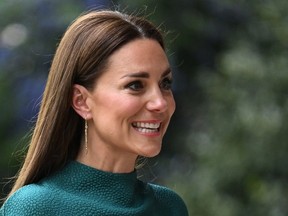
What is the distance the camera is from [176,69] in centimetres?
571

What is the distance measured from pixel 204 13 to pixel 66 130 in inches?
116

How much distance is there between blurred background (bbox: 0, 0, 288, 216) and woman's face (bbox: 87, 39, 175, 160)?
2.15 metres

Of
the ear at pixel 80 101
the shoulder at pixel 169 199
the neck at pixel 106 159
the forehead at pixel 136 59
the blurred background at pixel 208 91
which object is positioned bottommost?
the blurred background at pixel 208 91

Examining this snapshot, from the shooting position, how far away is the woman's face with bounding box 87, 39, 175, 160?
9.30 feet

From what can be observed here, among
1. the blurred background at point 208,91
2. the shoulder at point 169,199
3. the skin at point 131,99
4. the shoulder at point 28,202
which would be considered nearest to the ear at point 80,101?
the skin at point 131,99

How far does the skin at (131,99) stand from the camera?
2.84 meters

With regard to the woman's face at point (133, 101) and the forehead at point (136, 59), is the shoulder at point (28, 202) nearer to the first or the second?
the woman's face at point (133, 101)

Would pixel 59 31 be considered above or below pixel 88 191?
below

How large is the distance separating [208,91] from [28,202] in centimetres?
271

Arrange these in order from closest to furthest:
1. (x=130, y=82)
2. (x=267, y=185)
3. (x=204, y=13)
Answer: (x=130, y=82)
(x=267, y=185)
(x=204, y=13)

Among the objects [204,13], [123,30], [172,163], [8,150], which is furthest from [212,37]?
[123,30]

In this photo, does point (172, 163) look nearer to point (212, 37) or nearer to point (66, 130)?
point (212, 37)

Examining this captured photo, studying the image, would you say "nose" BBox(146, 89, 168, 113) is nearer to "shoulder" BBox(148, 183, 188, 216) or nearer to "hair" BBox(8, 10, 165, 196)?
"hair" BBox(8, 10, 165, 196)

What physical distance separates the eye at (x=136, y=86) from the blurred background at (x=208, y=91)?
7.19ft
